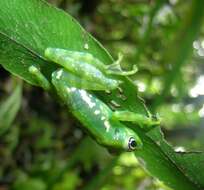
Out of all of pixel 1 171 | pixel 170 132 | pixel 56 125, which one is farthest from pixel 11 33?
pixel 170 132

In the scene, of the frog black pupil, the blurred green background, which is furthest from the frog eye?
the blurred green background

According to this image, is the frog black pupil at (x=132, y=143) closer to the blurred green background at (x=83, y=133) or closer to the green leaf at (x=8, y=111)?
the green leaf at (x=8, y=111)

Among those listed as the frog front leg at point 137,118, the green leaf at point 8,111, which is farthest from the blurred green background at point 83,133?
the frog front leg at point 137,118

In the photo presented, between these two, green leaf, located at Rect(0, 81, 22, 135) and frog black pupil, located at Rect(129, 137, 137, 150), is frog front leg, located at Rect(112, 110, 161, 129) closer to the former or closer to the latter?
frog black pupil, located at Rect(129, 137, 137, 150)

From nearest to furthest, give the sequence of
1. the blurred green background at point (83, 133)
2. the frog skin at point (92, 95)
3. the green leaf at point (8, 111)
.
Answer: the frog skin at point (92, 95) < the green leaf at point (8, 111) < the blurred green background at point (83, 133)

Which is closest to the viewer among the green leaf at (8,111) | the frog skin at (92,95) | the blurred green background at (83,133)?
the frog skin at (92,95)
